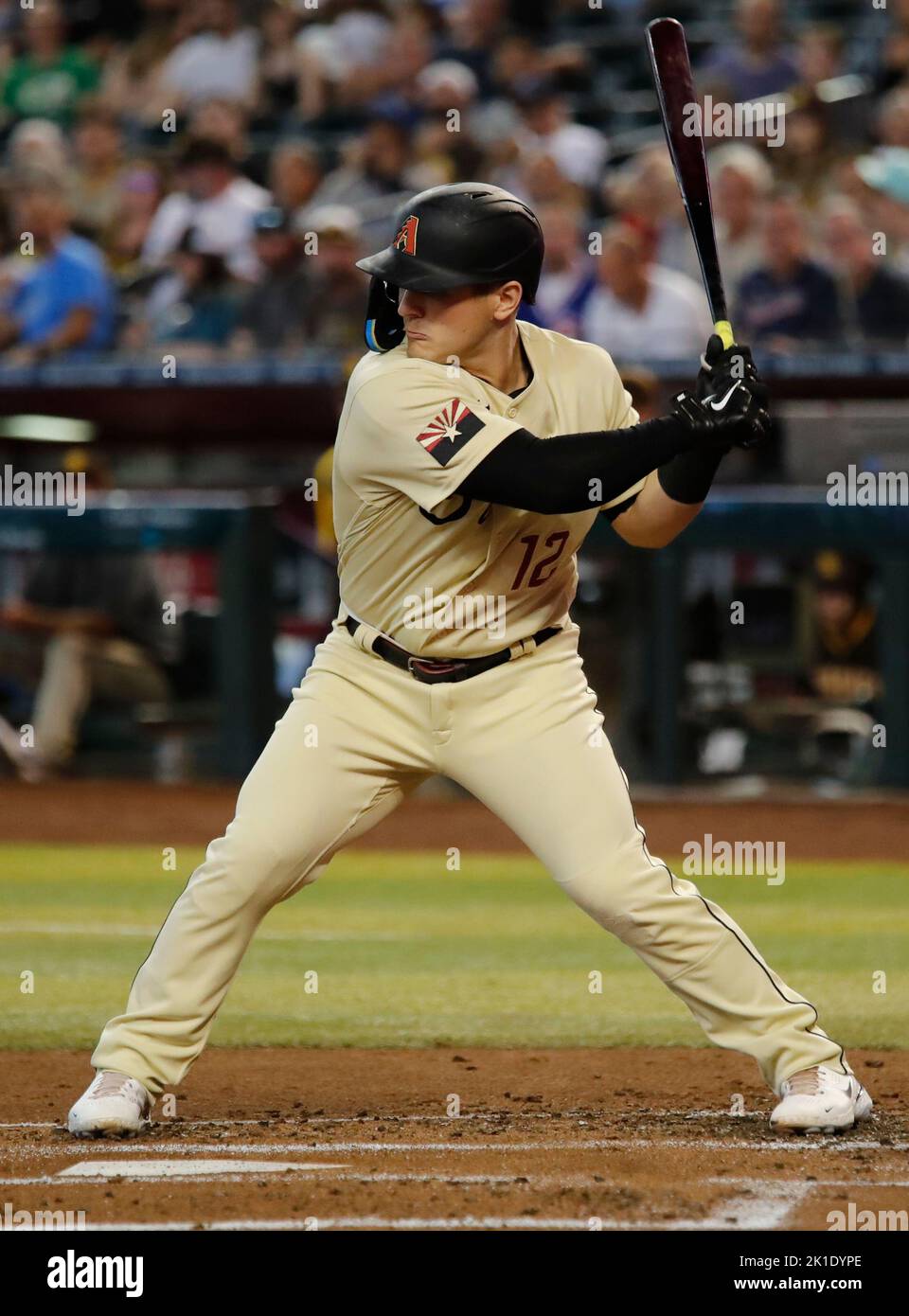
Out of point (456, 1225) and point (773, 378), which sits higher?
point (773, 378)

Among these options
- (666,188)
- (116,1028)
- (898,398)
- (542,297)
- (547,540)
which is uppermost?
(666,188)

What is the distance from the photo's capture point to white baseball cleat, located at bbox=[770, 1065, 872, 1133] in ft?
12.1

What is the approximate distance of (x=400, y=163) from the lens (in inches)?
458

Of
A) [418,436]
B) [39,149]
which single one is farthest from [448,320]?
[39,149]

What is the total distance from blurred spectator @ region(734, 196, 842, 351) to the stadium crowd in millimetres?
12

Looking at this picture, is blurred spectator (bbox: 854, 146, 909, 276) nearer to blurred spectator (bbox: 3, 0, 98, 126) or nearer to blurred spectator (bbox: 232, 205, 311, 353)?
blurred spectator (bbox: 232, 205, 311, 353)

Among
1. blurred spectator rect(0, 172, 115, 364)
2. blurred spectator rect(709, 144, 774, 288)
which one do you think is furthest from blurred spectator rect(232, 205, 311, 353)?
blurred spectator rect(709, 144, 774, 288)

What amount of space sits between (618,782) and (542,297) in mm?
6681

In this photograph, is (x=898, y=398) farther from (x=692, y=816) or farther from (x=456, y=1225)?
(x=456, y=1225)

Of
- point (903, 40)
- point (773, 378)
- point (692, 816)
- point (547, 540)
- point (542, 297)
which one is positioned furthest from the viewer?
point (903, 40)
